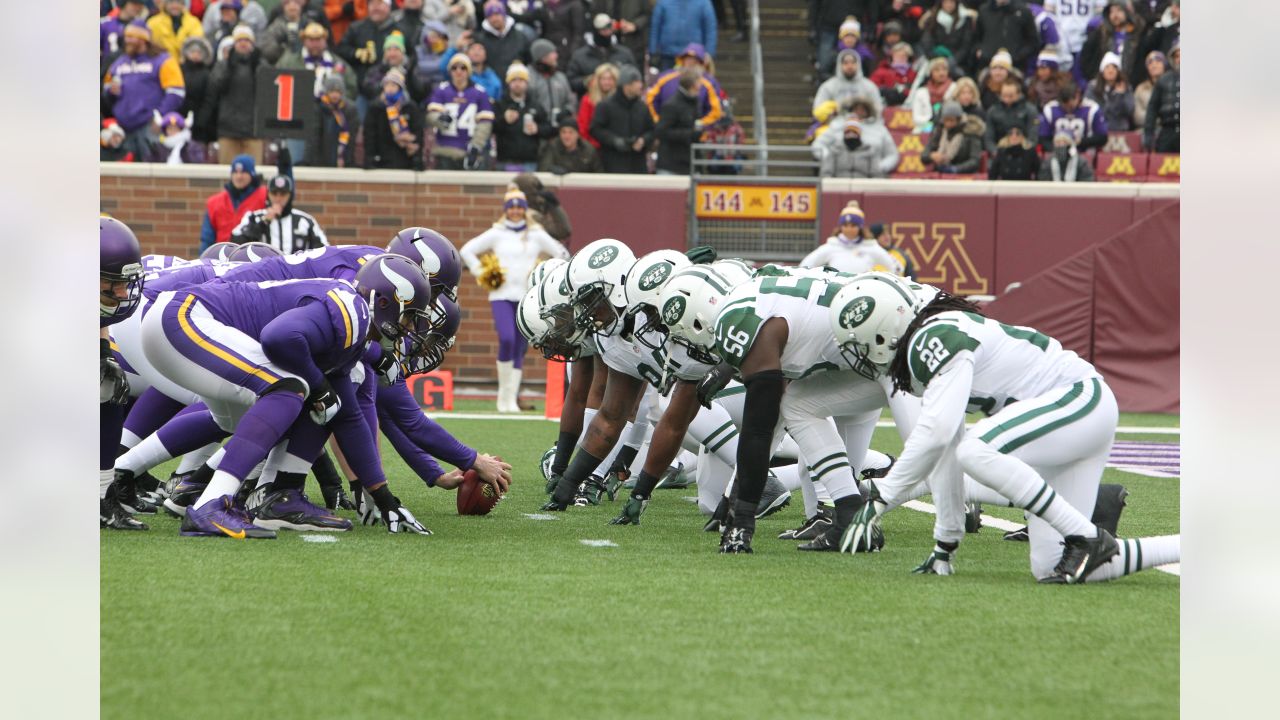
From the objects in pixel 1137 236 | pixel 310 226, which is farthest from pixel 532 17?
pixel 1137 236

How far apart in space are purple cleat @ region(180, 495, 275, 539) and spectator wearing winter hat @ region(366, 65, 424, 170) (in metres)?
10.4

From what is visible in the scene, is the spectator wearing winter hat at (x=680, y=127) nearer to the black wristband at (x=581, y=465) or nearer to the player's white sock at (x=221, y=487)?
the black wristband at (x=581, y=465)

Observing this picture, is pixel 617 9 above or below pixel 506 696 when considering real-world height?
above

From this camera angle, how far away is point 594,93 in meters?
17.7

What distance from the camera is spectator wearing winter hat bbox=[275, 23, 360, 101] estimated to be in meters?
16.8

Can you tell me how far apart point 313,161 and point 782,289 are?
11.9 metres

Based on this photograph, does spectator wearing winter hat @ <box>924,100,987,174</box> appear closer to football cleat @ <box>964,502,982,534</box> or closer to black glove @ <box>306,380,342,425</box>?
football cleat @ <box>964,502,982,534</box>

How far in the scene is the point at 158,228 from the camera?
17.7 meters

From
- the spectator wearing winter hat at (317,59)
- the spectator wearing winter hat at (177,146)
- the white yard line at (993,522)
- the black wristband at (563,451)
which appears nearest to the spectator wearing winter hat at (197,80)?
the spectator wearing winter hat at (177,146)

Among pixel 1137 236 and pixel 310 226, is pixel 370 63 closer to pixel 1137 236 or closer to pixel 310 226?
pixel 310 226

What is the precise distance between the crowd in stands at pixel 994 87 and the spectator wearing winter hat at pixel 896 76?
0.06ft

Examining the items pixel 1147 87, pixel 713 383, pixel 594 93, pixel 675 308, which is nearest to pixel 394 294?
pixel 675 308

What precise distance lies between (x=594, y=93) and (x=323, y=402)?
37.1 ft

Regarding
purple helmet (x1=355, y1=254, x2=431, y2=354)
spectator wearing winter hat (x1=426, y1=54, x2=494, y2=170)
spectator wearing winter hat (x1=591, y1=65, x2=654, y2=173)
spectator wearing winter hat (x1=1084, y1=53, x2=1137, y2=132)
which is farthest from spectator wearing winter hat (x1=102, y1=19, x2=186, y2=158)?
spectator wearing winter hat (x1=1084, y1=53, x2=1137, y2=132)
